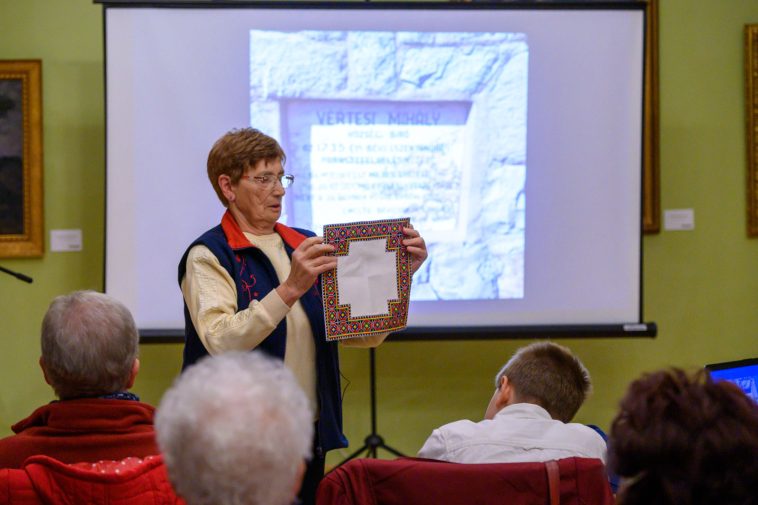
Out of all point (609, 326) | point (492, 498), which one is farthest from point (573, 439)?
point (609, 326)

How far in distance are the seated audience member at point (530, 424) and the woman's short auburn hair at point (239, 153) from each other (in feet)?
2.94

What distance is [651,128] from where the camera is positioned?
3.91m

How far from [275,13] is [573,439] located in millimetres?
2336

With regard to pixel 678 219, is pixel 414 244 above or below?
below

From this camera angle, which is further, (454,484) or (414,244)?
(414,244)

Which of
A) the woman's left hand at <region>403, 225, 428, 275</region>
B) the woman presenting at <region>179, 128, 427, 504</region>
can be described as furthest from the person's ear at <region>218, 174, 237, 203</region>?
the woman's left hand at <region>403, 225, 428, 275</region>

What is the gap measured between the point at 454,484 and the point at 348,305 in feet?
2.87

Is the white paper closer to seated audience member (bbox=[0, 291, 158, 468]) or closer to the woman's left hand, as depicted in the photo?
the woman's left hand

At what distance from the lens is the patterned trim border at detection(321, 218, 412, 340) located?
2258 millimetres

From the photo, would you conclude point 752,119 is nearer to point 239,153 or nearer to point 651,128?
point 651,128

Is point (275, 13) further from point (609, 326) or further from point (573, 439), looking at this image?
point (573, 439)

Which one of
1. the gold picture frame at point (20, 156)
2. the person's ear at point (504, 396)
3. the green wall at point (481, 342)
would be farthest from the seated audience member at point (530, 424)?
the gold picture frame at point (20, 156)

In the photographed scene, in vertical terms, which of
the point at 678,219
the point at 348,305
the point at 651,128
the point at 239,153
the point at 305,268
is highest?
the point at 651,128

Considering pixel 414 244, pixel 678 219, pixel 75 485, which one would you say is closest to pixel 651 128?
pixel 678 219
